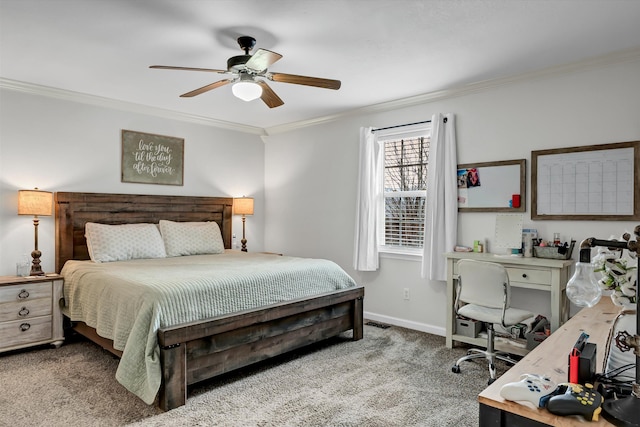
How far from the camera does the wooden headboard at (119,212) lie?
158 inches

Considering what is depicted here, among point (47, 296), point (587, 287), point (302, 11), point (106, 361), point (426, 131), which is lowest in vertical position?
point (106, 361)

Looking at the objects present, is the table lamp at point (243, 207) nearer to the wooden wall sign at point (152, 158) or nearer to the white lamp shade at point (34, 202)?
the wooden wall sign at point (152, 158)

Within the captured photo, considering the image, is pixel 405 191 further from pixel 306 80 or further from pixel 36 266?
pixel 36 266

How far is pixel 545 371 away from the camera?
1334 mm

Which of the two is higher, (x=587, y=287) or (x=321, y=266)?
(x=587, y=287)

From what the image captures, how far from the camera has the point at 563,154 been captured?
3.26 metres

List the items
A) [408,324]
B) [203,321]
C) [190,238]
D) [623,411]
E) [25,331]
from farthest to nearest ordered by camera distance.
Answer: [190,238] < [408,324] < [25,331] < [203,321] < [623,411]

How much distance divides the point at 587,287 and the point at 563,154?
235 centimetres

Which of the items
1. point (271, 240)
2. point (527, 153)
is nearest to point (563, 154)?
point (527, 153)

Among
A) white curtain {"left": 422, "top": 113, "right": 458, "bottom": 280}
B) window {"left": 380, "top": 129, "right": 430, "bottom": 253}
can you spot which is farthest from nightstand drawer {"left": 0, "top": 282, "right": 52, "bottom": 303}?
white curtain {"left": 422, "top": 113, "right": 458, "bottom": 280}

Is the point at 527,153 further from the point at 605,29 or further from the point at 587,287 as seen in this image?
the point at 587,287

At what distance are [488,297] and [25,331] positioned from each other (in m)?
3.71

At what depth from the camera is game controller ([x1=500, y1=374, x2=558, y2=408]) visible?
3.50 ft

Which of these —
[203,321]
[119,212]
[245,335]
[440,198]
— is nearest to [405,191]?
[440,198]
